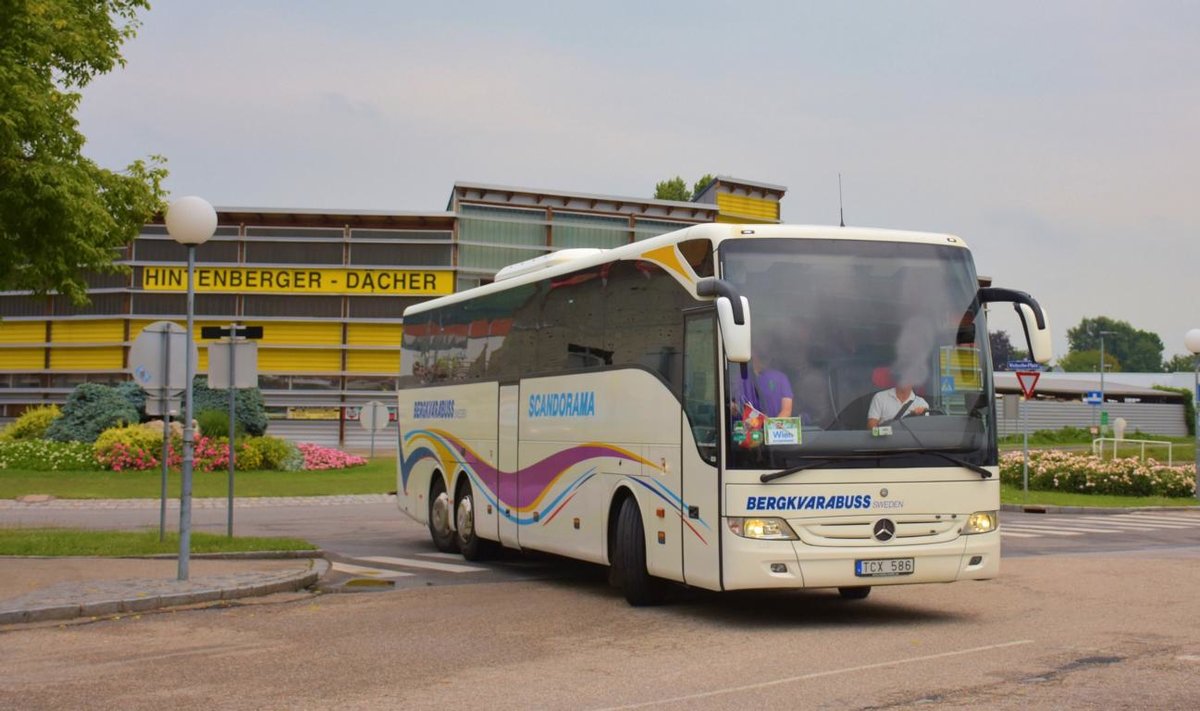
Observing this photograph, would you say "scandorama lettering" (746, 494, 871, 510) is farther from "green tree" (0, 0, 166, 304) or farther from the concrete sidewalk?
"green tree" (0, 0, 166, 304)

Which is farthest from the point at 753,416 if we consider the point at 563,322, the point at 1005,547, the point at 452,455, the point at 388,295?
the point at 388,295

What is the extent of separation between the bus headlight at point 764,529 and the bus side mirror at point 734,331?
4.28ft

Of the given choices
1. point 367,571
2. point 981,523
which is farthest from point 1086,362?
point 981,523

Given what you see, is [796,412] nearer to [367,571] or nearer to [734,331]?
[734,331]

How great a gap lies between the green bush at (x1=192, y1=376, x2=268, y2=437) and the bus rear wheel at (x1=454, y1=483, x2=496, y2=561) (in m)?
23.1

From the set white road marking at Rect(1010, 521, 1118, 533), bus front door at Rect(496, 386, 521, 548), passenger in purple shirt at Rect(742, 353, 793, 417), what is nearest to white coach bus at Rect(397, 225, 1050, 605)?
passenger in purple shirt at Rect(742, 353, 793, 417)

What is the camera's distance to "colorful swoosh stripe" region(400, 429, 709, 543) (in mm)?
13066

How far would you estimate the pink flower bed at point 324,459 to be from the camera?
132 ft

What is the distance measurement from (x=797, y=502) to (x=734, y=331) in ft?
5.08

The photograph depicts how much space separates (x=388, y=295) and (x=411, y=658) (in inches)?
1742

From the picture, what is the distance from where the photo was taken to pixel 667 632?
1134cm

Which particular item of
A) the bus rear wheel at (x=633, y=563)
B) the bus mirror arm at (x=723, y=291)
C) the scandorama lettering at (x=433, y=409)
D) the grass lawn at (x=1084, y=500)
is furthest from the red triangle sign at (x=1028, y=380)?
the bus mirror arm at (x=723, y=291)

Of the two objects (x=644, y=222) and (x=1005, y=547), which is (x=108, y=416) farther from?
(x=1005, y=547)

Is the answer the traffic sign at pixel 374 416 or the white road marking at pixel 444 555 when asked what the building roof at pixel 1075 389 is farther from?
the white road marking at pixel 444 555
